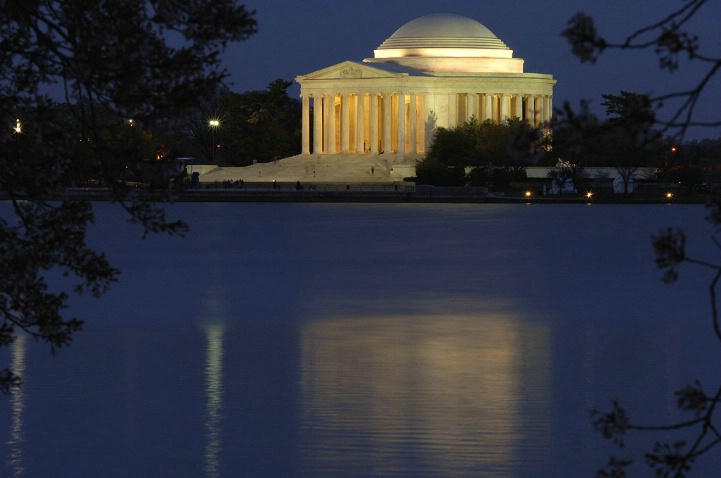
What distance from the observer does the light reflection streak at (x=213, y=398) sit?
1991 cm

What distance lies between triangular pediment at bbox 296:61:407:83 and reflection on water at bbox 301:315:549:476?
138582 millimetres

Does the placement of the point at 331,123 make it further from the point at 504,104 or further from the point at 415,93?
the point at 504,104

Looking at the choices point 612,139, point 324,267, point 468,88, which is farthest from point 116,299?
point 468,88

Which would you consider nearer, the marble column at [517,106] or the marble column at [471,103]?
the marble column at [471,103]

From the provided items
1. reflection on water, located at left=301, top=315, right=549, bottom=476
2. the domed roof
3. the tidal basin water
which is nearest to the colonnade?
the domed roof

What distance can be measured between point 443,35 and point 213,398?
165 meters

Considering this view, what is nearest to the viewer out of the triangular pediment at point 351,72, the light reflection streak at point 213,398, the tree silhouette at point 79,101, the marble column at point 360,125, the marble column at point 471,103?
the tree silhouette at point 79,101

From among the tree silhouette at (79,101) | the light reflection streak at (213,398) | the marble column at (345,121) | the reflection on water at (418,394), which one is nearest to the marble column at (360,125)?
the marble column at (345,121)

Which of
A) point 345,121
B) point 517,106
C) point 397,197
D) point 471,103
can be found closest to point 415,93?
point 471,103

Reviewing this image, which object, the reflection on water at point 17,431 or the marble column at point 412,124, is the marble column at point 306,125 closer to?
the marble column at point 412,124

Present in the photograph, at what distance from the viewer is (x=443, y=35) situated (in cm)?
18662

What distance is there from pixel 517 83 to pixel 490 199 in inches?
1739

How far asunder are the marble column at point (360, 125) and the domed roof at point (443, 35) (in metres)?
11.6

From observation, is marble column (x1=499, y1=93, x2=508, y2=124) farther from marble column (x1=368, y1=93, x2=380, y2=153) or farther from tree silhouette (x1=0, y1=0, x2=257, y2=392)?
tree silhouette (x1=0, y1=0, x2=257, y2=392)
